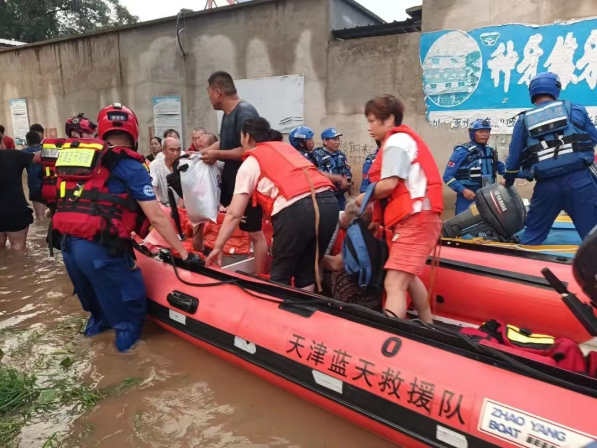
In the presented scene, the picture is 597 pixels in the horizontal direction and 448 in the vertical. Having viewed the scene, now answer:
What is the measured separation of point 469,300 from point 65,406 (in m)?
2.45

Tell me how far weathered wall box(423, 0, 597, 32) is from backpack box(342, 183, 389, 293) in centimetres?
576

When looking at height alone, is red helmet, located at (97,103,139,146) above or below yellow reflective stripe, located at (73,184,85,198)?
above

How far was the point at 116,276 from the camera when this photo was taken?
295cm

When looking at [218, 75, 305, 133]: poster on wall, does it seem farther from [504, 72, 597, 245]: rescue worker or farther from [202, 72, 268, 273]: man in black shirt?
[504, 72, 597, 245]: rescue worker

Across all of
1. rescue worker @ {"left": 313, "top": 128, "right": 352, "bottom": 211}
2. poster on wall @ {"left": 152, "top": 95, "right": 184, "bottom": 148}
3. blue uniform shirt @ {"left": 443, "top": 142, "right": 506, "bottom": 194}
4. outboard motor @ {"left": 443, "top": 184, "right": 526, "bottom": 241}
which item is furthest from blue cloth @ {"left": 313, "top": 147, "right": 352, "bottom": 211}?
poster on wall @ {"left": 152, "top": 95, "right": 184, "bottom": 148}

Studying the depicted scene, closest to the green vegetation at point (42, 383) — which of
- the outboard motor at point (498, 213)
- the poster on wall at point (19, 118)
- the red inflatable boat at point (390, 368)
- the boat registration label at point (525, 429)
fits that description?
the red inflatable boat at point (390, 368)

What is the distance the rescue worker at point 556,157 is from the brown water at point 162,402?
92.4 inches

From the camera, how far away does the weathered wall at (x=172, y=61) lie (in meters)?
8.74

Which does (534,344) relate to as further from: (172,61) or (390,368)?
(172,61)

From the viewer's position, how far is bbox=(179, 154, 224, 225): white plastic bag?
11.1 ft

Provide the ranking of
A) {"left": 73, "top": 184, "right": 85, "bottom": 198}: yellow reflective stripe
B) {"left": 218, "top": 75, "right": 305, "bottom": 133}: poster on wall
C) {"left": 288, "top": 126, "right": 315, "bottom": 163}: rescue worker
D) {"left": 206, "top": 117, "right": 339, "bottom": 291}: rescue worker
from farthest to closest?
{"left": 218, "top": 75, "right": 305, "bottom": 133}: poster on wall → {"left": 288, "top": 126, "right": 315, "bottom": 163}: rescue worker → {"left": 73, "top": 184, "right": 85, "bottom": 198}: yellow reflective stripe → {"left": 206, "top": 117, "right": 339, "bottom": 291}: rescue worker

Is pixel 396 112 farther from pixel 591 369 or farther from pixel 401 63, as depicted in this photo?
pixel 401 63

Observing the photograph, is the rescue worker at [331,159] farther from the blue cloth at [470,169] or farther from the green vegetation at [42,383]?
the green vegetation at [42,383]

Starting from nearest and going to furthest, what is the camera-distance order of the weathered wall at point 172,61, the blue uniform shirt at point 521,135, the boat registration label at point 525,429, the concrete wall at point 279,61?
the boat registration label at point 525,429, the blue uniform shirt at point 521,135, the concrete wall at point 279,61, the weathered wall at point 172,61
